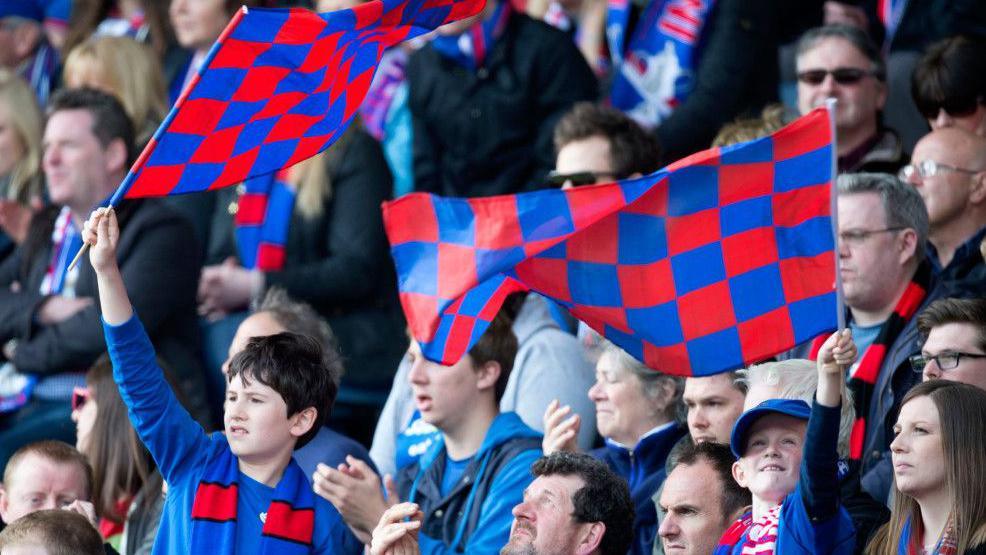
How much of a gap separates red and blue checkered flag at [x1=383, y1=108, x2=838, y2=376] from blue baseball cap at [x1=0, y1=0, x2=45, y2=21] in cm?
548

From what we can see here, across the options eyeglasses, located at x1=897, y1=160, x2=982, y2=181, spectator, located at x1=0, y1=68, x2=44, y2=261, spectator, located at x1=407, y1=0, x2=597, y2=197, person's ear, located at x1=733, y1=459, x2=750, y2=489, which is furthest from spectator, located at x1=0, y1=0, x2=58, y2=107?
person's ear, located at x1=733, y1=459, x2=750, y2=489

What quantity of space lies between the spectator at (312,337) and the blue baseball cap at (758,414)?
4.46 feet

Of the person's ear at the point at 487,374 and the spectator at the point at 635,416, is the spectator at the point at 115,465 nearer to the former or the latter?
the person's ear at the point at 487,374

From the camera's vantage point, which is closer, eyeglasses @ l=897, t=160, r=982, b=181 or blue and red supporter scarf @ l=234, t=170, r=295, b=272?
eyeglasses @ l=897, t=160, r=982, b=181

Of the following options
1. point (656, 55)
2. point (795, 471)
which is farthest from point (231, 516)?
point (656, 55)

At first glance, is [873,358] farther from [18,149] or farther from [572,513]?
[18,149]

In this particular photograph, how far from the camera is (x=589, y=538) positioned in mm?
5410

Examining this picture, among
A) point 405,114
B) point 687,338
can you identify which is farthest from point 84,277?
point 687,338

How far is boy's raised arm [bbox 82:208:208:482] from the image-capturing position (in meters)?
5.05

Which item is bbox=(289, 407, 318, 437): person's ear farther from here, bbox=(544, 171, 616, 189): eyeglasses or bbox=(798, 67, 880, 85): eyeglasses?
bbox=(798, 67, 880, 85): eyeglasses

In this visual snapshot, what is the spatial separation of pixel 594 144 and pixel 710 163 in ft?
5.96

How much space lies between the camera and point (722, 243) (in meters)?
5.48

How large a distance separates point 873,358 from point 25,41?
625 cm

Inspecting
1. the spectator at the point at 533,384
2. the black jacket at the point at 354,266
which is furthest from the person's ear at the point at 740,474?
the black jacket at the point at 354,266
